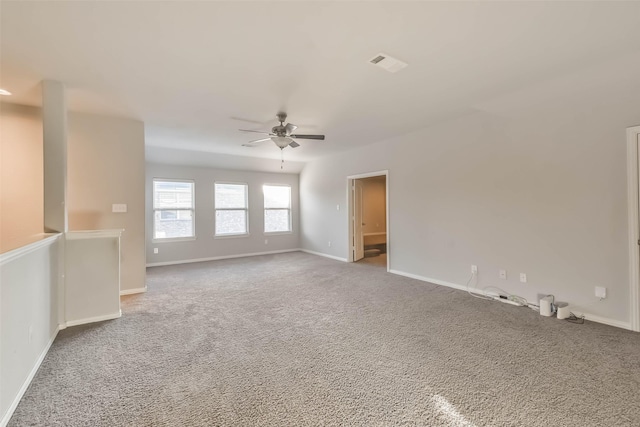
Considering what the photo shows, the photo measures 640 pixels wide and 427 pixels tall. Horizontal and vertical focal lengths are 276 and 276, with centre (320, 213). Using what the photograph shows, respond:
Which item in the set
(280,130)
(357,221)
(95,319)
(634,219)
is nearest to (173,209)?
(95,319)

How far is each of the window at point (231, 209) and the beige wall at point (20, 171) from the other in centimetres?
361

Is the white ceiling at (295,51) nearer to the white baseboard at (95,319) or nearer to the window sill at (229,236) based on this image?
the white baseboard at (95,319)

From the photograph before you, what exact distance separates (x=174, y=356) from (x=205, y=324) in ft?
2.18

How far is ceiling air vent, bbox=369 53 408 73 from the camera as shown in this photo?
2520mm

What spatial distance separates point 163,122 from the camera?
4309mm

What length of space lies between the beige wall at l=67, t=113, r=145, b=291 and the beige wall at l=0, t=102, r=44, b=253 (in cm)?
39

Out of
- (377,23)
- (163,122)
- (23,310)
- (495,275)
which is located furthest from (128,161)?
(495,275)

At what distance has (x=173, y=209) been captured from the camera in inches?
258

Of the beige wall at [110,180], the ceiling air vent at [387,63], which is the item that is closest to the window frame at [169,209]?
the beige wall at [110,180]

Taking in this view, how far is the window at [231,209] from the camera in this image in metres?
7.23

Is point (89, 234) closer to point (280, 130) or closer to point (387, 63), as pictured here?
point (280, 130)

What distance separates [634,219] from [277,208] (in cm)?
698

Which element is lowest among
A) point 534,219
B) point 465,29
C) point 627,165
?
point 534,219

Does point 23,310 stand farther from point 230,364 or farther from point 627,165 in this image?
point 627,165
